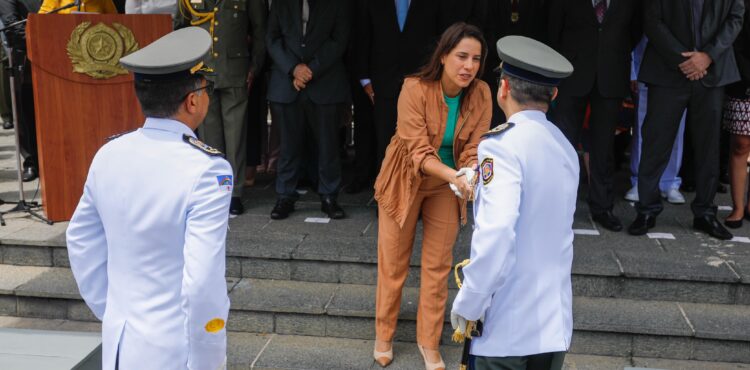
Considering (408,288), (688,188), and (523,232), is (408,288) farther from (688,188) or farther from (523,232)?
(688,188)

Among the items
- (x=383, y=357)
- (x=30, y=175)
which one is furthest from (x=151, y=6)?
(x=383, y=357)

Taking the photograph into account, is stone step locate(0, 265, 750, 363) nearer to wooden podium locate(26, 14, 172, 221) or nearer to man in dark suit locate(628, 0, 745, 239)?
wooden podium locate(26, 14, 172, 221)

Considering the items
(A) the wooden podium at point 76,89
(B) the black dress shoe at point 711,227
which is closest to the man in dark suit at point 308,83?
(A) the wooden podium at point 76,89

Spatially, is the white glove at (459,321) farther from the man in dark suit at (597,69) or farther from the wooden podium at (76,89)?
the wooden podium at (76,89)

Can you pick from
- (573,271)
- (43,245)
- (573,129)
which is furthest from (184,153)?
(573,129)

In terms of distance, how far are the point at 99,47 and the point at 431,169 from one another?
9.24 feet

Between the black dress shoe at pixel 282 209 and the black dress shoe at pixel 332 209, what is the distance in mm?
248

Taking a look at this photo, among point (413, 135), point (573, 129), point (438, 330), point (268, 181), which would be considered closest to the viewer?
point (413, 135)

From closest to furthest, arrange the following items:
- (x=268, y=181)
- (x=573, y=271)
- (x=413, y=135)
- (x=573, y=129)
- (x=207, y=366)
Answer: (x=207, y=366)
(x=413, y=135)
(x=573, y=271)
(x=573, y=129)
(x=268, y=181)

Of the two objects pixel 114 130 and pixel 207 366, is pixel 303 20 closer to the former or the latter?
pixel 114 130

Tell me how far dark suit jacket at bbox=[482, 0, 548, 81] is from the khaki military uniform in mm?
1714

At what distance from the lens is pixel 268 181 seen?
23.4 feet

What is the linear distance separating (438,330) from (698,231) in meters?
2.38

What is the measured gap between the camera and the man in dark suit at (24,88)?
6645 mm
